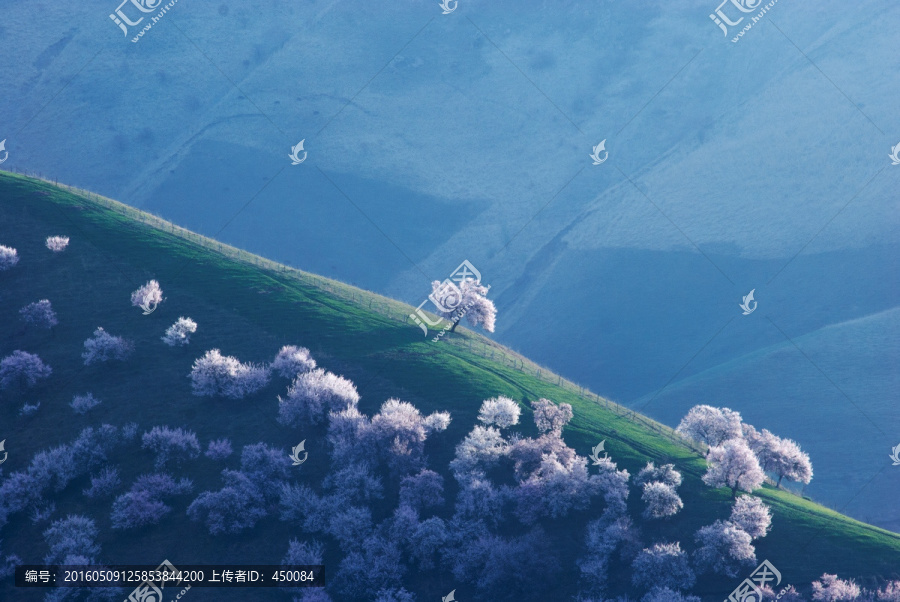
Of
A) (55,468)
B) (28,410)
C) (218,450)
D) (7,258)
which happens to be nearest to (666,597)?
(218,450)

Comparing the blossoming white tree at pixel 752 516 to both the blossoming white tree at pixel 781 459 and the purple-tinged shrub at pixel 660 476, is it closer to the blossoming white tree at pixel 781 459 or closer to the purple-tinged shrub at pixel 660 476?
the purple-tinged shrub at pixel 660 476

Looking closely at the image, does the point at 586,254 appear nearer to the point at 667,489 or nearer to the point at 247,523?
the point at 667,489

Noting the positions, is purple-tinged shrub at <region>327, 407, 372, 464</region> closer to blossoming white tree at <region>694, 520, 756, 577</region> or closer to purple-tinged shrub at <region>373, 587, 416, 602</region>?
purple-tinged shrub at <region>373, 587, 416, 602</region>

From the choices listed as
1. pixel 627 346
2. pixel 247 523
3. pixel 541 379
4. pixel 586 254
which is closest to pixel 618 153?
pixel 586 254

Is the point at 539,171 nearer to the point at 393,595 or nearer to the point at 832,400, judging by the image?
the point at 832,400

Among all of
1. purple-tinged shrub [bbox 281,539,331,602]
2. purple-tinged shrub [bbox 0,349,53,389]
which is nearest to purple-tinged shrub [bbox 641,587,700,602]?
purple-tinged shrub [bbox 281,539,331,602]

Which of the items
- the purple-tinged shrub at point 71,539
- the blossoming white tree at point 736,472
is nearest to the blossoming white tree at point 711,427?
the blossoming white tree at point 736,472
